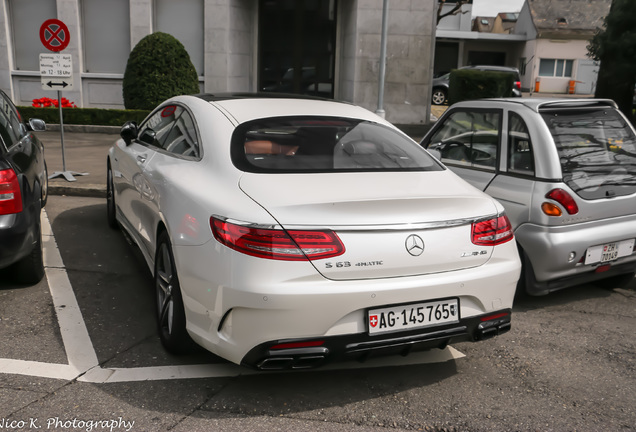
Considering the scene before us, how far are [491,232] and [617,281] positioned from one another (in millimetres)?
2600

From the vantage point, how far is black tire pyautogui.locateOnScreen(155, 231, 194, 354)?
371cm

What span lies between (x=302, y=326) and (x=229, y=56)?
15720 mm

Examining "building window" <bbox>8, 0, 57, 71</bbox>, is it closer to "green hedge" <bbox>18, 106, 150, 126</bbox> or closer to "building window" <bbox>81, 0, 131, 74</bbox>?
"building window" <bbox>81, 0, 131, 74</bbox>

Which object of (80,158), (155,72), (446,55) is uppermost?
(155,72)

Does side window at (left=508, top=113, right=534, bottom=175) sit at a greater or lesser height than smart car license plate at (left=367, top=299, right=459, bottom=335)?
greater

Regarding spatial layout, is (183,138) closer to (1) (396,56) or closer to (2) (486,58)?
(1) (396,56)

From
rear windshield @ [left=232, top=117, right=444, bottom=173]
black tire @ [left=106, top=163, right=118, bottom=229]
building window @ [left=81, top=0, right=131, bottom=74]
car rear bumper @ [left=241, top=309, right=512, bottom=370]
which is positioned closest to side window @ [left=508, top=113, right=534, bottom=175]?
rear windshield @ [left=232, top=117, right=444, bottom=173]

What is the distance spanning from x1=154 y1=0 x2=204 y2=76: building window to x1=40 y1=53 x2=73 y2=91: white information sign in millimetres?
8941

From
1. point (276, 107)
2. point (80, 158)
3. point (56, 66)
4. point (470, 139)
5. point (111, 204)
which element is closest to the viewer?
point (276, 107)

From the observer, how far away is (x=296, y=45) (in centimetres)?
1909

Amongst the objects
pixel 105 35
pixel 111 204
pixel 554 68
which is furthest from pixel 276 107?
pixel 554 68

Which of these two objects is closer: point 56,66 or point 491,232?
point 491,232

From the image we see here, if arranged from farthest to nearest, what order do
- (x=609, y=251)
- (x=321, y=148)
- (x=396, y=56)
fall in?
(x=396, y=56)
(x=609, y=251)
(x=321, y=148)

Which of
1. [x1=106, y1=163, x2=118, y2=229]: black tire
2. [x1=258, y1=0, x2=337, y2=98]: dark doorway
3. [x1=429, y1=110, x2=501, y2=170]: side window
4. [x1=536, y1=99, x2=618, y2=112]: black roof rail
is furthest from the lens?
[x1=258, y1=0, x2=337, y2=98]: dark doorway
